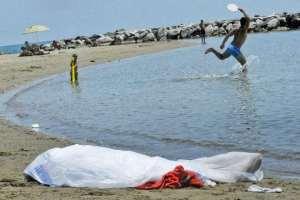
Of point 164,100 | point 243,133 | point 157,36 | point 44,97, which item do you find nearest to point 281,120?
point 243,133

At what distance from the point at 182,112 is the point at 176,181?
8478 millimetres

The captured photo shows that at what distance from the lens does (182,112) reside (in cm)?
Result: 1616

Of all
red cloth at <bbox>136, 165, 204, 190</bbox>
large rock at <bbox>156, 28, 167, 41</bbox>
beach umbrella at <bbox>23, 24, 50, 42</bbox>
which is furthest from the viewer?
large rock at <bbox>156, 28, 167, 41</bbox>

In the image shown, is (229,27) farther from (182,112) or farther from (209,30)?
(182,112)

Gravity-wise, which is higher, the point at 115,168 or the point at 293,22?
the point at 293,22

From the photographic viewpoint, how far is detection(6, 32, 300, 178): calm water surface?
37.7 feet

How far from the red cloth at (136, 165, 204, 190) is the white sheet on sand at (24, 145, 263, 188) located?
0.29ft

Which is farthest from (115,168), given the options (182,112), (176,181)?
(182,112)

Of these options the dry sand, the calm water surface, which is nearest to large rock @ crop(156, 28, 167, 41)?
the calm water surface

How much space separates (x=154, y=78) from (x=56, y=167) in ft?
66.3

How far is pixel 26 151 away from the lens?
36.4 feet

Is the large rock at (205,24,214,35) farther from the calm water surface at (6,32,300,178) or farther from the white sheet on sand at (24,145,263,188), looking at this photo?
the white sheet on sand at (24,145,263,188)

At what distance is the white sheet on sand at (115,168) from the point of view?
782cm

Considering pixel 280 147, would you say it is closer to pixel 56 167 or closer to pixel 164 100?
pixel 56 167
